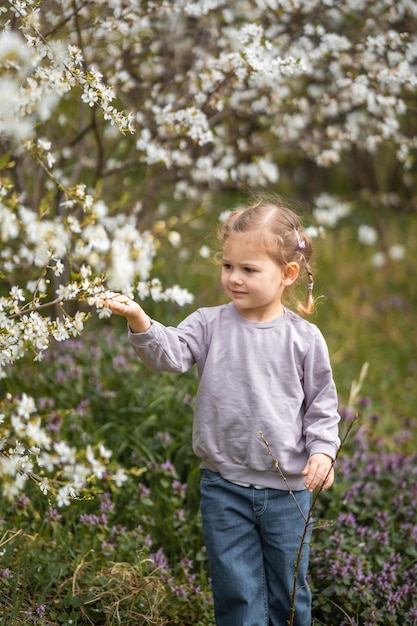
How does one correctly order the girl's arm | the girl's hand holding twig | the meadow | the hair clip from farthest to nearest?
the meadow → the hair clip → the girl's hand holding twig → the girl's arm

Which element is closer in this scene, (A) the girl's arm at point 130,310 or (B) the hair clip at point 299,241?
(A) the girl's arm at point 130,310

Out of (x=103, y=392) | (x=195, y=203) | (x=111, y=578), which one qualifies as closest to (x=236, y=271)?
(x=111, y=578)

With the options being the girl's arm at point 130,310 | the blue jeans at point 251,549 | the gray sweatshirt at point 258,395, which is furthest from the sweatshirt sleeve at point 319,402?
the girl's arm at point 130,310

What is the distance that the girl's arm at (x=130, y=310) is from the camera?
2018 mm

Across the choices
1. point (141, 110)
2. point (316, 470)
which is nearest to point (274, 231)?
point (316, 470)

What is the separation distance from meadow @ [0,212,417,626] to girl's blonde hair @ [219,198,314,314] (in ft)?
1.71

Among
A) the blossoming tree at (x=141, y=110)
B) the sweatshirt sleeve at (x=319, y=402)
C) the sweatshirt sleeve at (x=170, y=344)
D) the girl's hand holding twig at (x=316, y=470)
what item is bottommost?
the girl's hand holding twig at (x=316, y=470)

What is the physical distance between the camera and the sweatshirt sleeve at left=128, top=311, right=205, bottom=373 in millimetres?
2117

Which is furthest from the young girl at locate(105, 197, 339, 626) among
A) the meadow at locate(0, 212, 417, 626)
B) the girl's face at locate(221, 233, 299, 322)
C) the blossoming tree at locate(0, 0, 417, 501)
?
the blossoming tree at locate(0, 0, 417, 501)

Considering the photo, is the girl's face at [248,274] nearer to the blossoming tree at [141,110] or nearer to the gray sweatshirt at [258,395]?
the gray sweatshirt at [258,395]

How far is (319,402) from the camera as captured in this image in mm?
2236

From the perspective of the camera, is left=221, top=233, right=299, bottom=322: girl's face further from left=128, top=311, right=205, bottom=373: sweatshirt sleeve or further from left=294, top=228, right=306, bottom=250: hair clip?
left=128, top=311, right=205, bottom=373: sweatshirt sleeve

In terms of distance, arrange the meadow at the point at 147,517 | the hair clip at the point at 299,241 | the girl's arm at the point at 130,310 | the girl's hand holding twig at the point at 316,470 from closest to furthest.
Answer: the girl's arm at the point at 130,310 < the girl's hand holding twig at the point at 316,470 < the hair clip at the point at 299,241 < the meadow at the point at 147,517

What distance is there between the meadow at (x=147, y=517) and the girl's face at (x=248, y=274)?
451 mm
